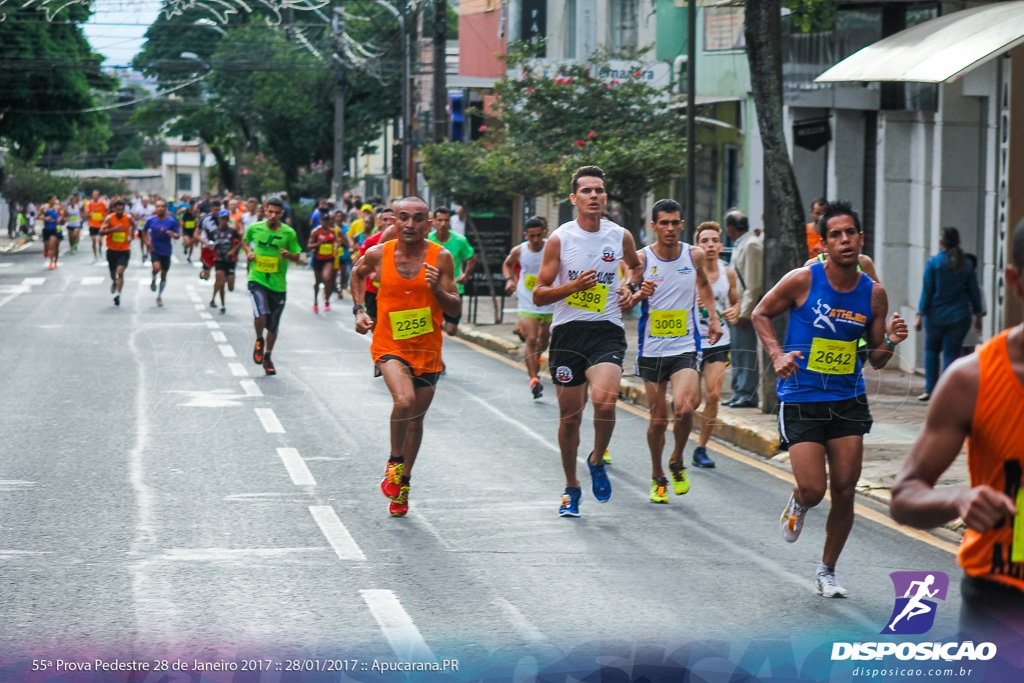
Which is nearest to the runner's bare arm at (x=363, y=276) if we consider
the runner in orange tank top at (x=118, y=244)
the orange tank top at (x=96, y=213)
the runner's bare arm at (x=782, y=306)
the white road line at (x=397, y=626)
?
the white road line at (x=397, y=626)

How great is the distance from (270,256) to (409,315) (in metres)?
7.29

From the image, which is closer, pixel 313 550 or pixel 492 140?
pixel 313 550

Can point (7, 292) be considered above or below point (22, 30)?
below

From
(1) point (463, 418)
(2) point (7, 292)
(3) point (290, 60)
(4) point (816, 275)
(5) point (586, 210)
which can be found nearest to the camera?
(4) point (816, 275)

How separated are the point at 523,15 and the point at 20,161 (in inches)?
1419

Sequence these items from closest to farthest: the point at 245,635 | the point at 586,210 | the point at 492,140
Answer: the point at 245,635 → the point at 586,210 → the point at 492,140

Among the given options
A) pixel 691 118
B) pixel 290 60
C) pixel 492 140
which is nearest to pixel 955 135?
pixel 691 118

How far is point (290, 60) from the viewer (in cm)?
5741

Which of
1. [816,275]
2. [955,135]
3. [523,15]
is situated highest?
[523,15]

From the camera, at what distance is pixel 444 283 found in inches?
321

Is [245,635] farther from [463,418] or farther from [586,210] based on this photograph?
[463,418]

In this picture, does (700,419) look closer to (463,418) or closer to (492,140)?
(463,418)

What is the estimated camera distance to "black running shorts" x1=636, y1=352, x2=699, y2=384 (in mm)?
8781

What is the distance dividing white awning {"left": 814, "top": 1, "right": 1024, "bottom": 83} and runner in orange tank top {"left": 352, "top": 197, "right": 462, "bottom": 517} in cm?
400
